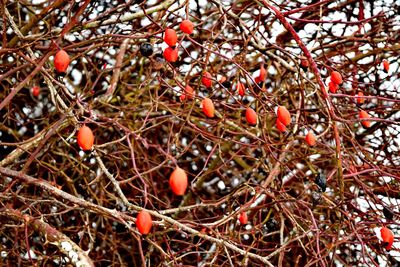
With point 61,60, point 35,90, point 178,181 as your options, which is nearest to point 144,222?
point 178,181

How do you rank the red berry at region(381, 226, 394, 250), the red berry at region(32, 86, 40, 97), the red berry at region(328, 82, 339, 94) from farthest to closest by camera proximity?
1. the red berry at region(32, 86, 40, 97)
2. the red berry at region(328, 82, 339, 94)
3. the red berry at region(381, 226, 394, 250)

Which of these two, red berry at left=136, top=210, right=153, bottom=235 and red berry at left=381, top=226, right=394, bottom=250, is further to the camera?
red berry at left=381, top=226, right=394, bottom=250

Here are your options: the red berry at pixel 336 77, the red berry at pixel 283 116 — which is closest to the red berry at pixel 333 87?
the red berry at pixel 336 77

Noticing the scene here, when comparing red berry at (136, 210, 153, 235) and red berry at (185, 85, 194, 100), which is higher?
red berry at (185, 85, 194, 100)

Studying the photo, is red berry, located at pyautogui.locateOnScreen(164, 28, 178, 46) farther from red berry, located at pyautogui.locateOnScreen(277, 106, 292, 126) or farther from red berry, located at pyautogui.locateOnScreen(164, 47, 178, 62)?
red berry, located at pyautogui.locateOnScreen(277, 106, 292, 126)

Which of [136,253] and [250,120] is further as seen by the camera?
[136,253]

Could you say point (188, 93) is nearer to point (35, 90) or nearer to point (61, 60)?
point (61, 60)

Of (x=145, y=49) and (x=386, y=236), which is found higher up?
(x=145, y=49)

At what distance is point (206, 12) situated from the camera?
10.0 feet

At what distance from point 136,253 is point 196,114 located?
78 cm

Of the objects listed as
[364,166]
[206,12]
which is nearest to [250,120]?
[364,166]

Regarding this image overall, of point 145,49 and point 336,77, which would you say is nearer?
point 336,77

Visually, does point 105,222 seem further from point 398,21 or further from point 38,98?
point 398,21

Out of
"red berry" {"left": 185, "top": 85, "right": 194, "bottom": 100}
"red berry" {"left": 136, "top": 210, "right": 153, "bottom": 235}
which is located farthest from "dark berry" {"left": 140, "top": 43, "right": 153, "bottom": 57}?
"red berry" {"left": 136, "top": 210, "right": 153, "bottom": 235}
